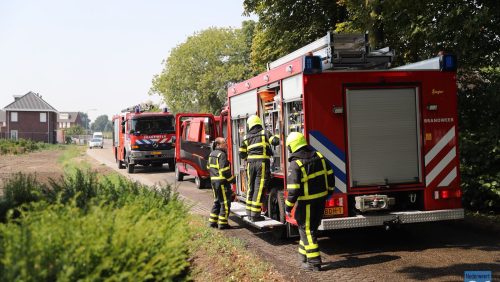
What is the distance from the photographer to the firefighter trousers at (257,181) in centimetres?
823

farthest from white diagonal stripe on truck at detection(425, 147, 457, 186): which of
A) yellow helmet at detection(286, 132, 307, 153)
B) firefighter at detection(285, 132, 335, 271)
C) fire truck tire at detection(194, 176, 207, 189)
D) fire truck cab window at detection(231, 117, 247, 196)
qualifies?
fire truck tire at detection(194, 176, 207, 189)

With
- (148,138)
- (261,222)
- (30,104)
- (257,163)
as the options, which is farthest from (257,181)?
(30,104)

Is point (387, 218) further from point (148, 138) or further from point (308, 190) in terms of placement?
point (148, 138)

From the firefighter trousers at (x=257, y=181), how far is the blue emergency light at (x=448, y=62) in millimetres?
2986

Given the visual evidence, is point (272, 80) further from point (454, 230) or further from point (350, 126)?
point (454, 230)

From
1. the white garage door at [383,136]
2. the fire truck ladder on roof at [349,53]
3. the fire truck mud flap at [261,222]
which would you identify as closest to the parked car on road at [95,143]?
the fire truck mud flap at [261,222]

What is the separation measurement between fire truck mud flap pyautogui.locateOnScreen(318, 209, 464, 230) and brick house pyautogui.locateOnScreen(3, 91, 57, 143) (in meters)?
77.6

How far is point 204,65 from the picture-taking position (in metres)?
55.1

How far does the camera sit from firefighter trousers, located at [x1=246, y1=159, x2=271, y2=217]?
8.23 m

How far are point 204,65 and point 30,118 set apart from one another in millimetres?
38451

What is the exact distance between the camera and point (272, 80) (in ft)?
26.6

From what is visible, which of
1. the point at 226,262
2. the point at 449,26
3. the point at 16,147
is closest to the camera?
the point at 226,262

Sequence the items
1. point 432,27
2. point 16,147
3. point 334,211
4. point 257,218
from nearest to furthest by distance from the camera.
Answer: point 334,211
point 257,218
point 432,27
point 16,147

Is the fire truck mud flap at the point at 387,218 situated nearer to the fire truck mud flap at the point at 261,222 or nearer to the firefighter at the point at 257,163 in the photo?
the fire truck mud flap at the point at 261,222
